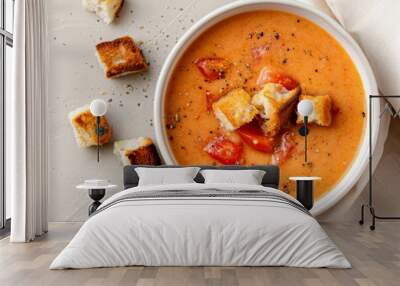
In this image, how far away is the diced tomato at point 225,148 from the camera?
21.4ft

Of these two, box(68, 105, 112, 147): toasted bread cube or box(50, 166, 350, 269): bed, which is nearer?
box(50, 166, 350, 269): bed

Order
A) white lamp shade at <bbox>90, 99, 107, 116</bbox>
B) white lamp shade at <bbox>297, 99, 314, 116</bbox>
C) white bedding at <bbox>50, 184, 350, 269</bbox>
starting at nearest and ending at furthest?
white bedding at <bbox>50, 184, 350, 269</bbox> < white lamp shade at <bbox>297, 99, 314, 116</bbox> < white lamp shade at <bbox>90, 99, 107, 116</bbox>

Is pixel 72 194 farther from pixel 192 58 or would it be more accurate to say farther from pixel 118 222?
pixel 118 222

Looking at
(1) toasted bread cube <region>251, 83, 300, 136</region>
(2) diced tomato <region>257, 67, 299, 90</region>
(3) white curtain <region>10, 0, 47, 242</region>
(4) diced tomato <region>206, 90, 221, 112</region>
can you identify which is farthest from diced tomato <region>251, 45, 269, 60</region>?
(3) white curtain <region>10, 0, 47, 242</region>

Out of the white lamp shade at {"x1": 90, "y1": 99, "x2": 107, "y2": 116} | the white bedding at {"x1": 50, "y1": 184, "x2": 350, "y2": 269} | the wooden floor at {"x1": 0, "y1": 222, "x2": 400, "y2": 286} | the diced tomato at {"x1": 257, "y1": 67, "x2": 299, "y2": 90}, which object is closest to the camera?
the wooden floor at {"x1": 0, "y1": 222, "x2": 400, "y2": 286}

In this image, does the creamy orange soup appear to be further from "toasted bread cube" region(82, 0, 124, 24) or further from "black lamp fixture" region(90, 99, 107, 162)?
"toasted bread cube" region(82, 0, 124, 24)

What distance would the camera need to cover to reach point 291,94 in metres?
6.43

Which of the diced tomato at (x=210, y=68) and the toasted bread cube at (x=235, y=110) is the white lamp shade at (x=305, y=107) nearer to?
the toasted bread cube at (x=235, y=110)

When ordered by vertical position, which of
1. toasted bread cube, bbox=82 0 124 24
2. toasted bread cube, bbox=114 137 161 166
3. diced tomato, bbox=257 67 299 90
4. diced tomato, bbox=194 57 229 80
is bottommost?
toasted bread cube, bbox=114 137 161 166

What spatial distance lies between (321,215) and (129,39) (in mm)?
2694

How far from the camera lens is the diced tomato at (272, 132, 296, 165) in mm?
6516

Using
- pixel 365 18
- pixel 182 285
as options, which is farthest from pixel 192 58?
pixel 182 285

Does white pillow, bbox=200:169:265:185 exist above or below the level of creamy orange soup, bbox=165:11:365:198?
below

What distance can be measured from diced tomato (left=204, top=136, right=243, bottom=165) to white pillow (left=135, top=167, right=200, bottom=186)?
44cm
